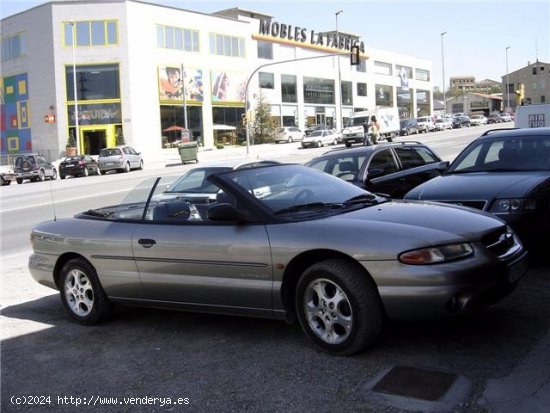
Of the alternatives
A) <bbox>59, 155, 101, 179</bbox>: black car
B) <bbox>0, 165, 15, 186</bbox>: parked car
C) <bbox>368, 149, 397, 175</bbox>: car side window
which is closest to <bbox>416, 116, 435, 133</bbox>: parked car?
<bbox>59, 155, 101, 179</bbox>: black car

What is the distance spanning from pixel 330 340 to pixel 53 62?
50.6 m

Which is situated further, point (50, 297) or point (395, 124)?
point (395, 124)

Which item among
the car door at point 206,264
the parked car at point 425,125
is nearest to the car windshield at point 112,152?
the car door at point 206,264

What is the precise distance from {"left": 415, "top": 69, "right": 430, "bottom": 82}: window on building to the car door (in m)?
99.2

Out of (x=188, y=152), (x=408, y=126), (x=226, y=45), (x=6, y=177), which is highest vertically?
(x=226, y=45)

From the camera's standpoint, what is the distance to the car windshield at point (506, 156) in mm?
7422

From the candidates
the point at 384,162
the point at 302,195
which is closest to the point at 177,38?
the point at 384,162

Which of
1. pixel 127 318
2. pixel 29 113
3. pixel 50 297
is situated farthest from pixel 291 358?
pixel 29 113

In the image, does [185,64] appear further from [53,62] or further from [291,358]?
[291,358]

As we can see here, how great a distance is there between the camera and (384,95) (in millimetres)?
88938

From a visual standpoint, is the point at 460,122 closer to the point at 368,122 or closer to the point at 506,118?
the point at 506,118

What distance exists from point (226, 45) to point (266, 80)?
22.9 feet

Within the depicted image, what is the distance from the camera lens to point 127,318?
598cm

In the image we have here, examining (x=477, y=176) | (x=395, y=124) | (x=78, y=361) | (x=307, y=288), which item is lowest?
(x=78, y=361)
